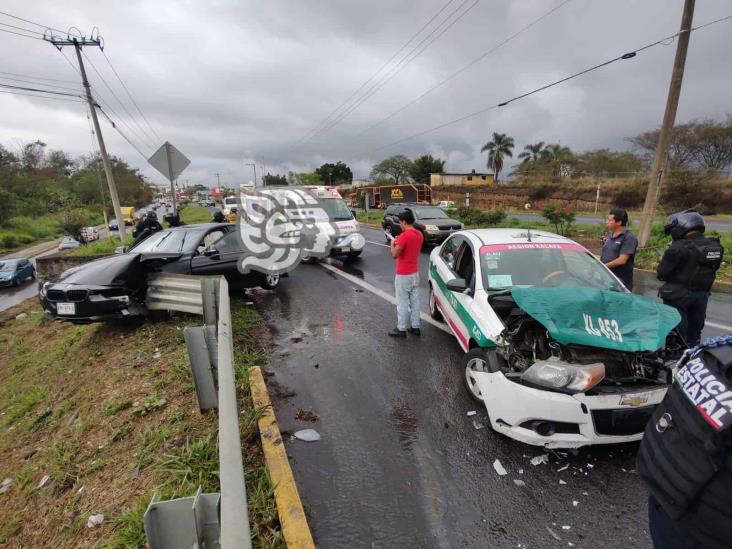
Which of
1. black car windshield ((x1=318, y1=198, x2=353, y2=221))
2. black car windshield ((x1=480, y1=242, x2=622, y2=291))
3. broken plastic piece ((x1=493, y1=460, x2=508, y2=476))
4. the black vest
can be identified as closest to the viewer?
broken plastic piece ((x1=493, y1=460, x2=508, y2=476))

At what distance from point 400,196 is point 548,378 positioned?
39118 millimetres

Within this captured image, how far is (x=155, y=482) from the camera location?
2.80 meters

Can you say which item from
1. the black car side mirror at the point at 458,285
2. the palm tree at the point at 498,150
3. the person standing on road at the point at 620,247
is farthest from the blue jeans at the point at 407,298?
the palm tree at the point at 498,150

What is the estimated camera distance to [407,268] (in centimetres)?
534

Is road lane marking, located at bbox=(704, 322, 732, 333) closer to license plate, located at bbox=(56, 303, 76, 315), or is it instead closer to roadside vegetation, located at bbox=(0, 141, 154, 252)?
license plate, located at bbox=(56, 303, 76, 315)

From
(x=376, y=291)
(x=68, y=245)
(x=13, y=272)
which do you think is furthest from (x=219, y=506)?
(x=68, y=245)

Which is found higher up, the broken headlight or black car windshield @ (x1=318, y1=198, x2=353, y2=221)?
black car windshield @ (x1=318, y1=198, x2=353, y2=221)

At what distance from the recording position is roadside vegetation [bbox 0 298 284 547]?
2.67 meters

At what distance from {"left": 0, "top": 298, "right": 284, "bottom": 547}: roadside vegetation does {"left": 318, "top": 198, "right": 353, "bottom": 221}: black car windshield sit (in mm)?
6684

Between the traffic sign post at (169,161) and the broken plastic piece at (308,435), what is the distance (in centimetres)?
779

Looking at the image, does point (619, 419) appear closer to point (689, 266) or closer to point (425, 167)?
point (689, 266)

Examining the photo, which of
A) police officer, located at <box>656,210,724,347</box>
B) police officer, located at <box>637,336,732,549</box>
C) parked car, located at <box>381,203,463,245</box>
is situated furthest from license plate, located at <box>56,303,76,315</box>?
parked car, located at <box>381,203,463,245</box>

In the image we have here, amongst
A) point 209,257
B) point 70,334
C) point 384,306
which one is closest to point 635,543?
point 384,306

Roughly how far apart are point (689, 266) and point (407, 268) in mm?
3122
